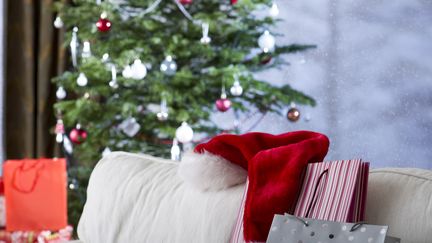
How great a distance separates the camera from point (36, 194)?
338 cm

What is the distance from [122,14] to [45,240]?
1.46 meters

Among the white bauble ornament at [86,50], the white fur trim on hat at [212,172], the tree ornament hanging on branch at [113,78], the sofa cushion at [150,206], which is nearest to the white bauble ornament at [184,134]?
the tree ornament hanging on branch at [113,78]

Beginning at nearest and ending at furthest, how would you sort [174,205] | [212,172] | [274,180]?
[274,180] → [212,172] → [174,205]

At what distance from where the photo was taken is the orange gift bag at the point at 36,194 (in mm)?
3371

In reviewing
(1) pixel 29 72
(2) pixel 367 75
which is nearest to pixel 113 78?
(1) pixel 29 72

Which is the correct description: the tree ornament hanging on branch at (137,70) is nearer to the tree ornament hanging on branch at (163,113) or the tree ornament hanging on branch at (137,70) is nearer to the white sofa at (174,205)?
the tree ornament hanging on branch at (163,113)

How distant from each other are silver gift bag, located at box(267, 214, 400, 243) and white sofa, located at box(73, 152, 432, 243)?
0.11 meters

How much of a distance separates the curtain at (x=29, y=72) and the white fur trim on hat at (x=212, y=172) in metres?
3.05

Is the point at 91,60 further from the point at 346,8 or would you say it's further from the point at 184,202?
the point at 184,202

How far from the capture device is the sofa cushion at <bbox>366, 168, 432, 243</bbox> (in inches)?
59.6

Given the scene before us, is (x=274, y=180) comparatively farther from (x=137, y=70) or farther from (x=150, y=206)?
(x=137, y=70)


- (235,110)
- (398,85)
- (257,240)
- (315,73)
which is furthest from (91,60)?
(257,240)

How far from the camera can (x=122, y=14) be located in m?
4.34

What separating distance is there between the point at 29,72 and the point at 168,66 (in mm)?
1231
